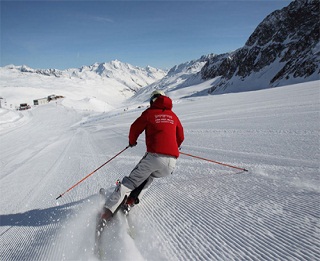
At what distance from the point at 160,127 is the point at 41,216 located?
2.75 m

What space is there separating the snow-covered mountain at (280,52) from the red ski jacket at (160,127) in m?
72.9

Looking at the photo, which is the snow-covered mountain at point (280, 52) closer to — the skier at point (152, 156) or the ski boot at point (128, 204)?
the skier at point (152, 156)

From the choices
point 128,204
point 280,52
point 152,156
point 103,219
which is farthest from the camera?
point 280,52

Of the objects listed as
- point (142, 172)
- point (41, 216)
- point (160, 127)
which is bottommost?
point (41, 216)

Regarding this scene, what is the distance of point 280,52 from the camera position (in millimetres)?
95938

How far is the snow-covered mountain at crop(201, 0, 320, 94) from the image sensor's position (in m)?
74.1

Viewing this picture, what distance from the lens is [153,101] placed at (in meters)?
3.97

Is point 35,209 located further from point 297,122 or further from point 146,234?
point 297,122

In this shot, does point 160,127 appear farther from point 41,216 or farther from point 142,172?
point 41,216

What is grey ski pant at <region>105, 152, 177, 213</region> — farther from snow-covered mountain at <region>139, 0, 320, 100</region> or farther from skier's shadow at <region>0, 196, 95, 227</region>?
snow-covered mountain at <region>139, 0, 320, 100</region>

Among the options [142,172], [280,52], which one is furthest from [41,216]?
[280,52]

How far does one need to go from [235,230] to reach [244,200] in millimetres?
783

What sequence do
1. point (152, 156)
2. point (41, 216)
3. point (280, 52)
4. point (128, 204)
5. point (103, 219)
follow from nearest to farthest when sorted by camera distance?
point (103, 219)
point (152, 156)
point (128, 204)
point (41, 216)
point (280, 52)

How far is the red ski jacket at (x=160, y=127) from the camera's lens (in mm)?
3709
